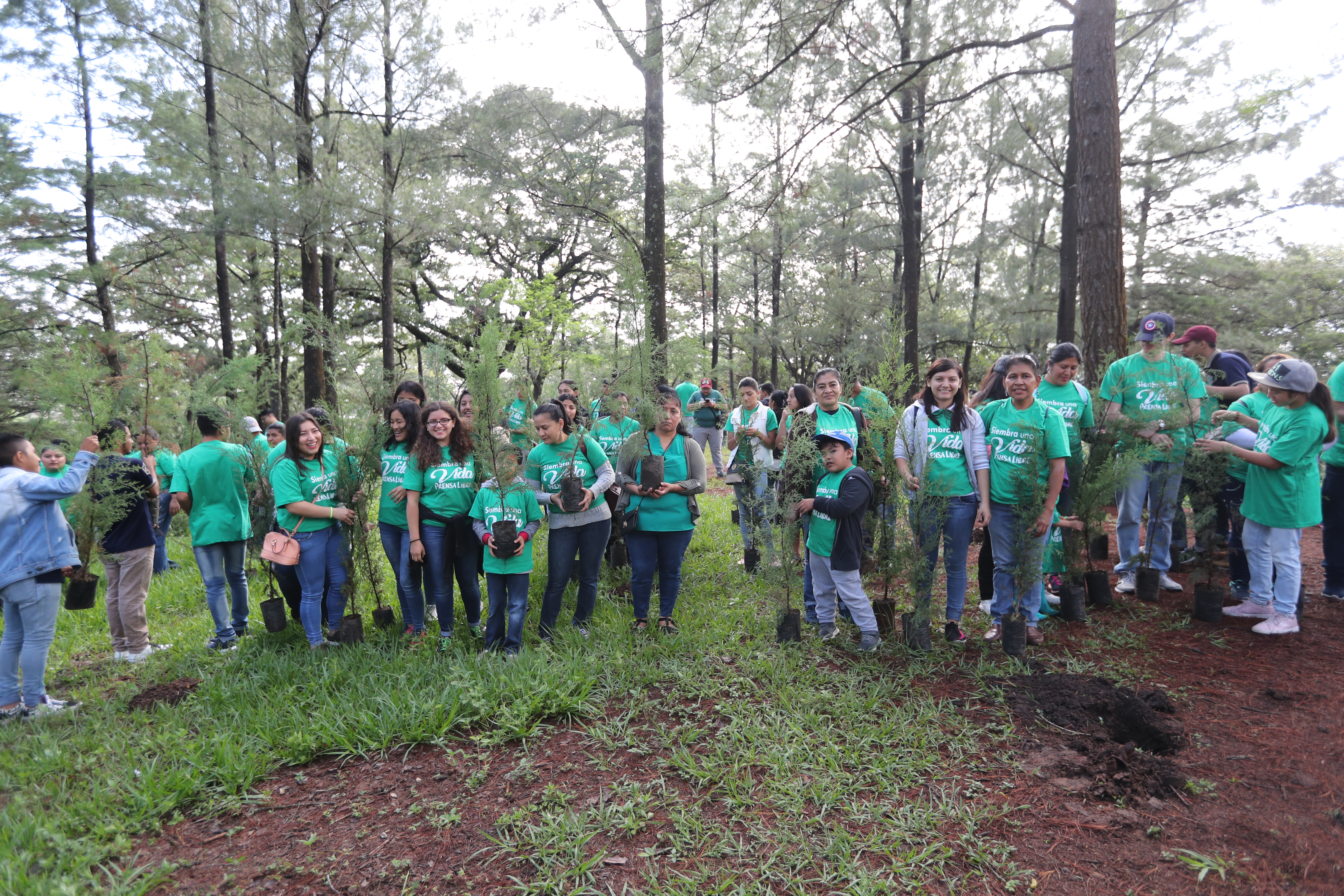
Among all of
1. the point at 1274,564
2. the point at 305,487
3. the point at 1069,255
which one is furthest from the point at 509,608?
the point at 1069,255

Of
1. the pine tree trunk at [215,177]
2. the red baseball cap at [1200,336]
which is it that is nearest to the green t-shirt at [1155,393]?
the red baseball cap at [1200,336]

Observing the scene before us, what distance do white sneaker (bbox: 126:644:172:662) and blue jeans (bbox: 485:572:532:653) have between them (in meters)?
3.15

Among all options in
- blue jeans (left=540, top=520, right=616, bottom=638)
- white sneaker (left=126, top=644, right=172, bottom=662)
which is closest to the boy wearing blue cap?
blue jeans (left=540, top=520, right=616, bottom=638)

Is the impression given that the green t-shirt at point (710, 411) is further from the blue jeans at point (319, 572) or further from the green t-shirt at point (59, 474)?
the green t-shirt at point (59, 474)

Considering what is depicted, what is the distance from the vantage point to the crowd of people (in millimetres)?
4207

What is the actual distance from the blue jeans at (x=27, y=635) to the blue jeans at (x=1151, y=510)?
313 inches

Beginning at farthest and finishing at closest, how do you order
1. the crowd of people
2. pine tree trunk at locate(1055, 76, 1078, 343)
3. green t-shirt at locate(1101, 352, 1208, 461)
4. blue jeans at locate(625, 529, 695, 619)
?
pine tree trunk at locate(1055, 76, 1078, 343)
blue jeans at locate(625, 529, 695, 619)
green t-shirt at locate(1101, 352, 1208, 461)
the crowd of people

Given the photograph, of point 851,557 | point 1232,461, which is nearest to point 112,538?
point 851,557

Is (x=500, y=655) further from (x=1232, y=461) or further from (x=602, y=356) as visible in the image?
(x=1232, y=461)

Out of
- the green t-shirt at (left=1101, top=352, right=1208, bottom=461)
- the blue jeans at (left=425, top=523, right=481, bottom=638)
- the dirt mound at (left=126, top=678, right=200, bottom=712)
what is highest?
the green t-shirt at (left=1101, top=352, right=1208, bottom=461)

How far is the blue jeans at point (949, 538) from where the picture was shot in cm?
427

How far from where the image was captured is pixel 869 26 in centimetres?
709

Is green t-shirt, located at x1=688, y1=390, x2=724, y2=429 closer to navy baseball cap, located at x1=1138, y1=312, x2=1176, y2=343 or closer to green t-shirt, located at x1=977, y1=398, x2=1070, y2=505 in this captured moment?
green t-shirt, located at x1=977, y1=398, x2=1070, y2=505

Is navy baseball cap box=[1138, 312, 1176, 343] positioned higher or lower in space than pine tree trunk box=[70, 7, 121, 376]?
lower
